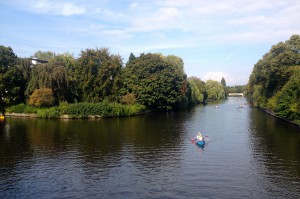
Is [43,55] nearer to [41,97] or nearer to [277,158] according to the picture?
[41,97]

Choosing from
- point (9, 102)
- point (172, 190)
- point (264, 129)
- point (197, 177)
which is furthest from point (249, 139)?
point (9, 102)

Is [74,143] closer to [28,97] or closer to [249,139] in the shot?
[249,139]

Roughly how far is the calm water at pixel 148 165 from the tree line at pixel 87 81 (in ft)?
92.4

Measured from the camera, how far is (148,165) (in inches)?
1077

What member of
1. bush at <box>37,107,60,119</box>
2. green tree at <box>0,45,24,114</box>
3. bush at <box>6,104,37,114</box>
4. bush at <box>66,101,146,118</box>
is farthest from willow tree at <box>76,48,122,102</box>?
green tree at <box>0,45,24,114</box>

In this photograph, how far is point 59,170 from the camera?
1022 inches

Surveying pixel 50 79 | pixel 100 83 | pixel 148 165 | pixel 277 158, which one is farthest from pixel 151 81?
pixel 148 165

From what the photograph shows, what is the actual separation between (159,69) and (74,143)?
161 feet

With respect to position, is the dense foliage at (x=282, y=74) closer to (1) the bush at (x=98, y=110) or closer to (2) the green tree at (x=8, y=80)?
(1) the bush at (x=98, y=110)

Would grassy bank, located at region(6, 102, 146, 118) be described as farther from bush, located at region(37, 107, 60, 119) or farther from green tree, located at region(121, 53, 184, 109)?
green tree, located at region(121, 53, 184, 109)

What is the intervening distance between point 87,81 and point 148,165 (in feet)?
159

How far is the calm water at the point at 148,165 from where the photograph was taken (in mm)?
21047

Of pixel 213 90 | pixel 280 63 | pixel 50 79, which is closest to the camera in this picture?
pixel 280 63

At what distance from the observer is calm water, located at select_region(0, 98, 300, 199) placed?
21047 millimetres
